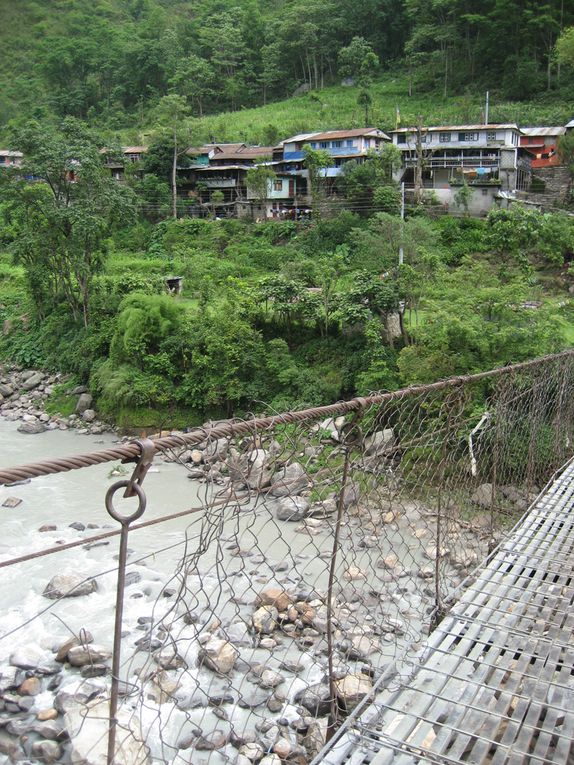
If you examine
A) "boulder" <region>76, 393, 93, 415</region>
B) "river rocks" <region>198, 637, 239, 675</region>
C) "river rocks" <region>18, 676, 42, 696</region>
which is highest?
"river rocks" <region>198, 637, 239, 675</region>

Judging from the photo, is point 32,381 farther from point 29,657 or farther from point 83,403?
point 29,657

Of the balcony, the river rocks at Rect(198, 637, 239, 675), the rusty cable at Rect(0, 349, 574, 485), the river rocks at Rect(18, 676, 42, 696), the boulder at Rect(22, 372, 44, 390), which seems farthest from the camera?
the balcony

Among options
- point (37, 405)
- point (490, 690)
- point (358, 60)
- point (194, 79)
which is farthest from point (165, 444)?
point (194, 79)

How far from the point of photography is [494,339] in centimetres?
771

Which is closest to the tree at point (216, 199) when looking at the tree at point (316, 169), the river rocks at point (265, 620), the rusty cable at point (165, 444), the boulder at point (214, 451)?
the tree at point (316, 169)

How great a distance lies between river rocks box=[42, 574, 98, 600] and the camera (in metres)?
5.42

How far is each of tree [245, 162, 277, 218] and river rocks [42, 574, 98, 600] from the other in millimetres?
17215

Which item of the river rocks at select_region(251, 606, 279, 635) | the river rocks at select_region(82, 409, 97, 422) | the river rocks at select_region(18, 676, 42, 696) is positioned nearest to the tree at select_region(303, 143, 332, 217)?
the river rocks at select_region(82, 409, 97, 422)

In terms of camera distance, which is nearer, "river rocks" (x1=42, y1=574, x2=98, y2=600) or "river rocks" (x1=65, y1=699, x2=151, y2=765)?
"river rocks" (x1=65, y1=699, x2=151, y2=765)

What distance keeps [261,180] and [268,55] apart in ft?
63.2

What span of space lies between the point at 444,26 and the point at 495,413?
3359 cm

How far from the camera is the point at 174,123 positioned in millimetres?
22578

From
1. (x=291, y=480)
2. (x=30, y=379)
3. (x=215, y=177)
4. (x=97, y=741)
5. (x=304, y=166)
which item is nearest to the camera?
(x=291, y=480)

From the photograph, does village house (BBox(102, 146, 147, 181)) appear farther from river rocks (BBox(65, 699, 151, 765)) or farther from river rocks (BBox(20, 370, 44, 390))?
river rocks (BBox(65, 699, 151, 765))
